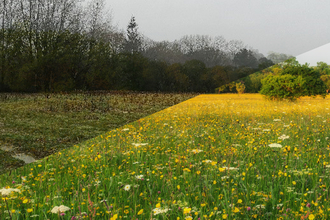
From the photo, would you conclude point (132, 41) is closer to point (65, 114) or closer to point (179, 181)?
point (65, 114)

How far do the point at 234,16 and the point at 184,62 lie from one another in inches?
81.7

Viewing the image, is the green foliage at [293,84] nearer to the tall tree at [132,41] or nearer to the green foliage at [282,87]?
the green foliage at [282,87]

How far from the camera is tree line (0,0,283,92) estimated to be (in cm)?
627

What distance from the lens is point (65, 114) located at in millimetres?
6305

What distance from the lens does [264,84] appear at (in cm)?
1259

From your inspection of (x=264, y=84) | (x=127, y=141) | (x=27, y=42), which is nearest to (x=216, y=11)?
(x=127, y=141)

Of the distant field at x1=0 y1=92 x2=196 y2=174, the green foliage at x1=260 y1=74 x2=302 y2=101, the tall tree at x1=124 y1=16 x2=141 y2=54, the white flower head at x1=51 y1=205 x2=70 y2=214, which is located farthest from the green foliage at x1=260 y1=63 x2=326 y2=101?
the white flower head at x1=51 y1=205 x2=70 y2=214

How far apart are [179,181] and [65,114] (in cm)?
456

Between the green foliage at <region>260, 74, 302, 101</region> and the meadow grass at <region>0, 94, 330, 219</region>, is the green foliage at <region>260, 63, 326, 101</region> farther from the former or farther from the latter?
the meadow grass at <region>0, 94, 330, 219</region>

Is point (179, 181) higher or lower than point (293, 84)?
lower

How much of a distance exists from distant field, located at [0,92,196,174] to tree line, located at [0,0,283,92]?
0.89 ft

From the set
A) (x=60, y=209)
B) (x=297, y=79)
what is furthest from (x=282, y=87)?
(x=60, y=209)

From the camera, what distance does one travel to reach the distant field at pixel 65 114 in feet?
16.8

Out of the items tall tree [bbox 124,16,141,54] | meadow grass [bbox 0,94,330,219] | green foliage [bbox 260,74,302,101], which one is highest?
tall tree [bbox 124,16,141,54]
